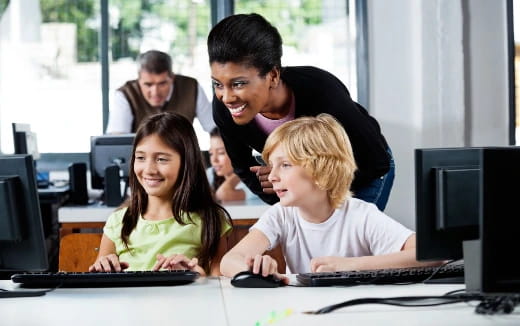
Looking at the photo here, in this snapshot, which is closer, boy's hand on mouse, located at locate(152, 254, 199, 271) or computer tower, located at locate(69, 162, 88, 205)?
boy's hand on mouse, located at locate(152, 254, 199, 271)

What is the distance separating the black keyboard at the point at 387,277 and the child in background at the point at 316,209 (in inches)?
11.3

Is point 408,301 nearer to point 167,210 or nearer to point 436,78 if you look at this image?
point 167,210

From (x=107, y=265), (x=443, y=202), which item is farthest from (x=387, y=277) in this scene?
(x=107, y=265)

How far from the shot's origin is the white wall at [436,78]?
5.16 m

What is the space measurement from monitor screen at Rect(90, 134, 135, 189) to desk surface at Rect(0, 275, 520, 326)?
254 centimetres

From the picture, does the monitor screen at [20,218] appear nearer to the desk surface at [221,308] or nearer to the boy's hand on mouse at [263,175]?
the desk surface at [221,308]

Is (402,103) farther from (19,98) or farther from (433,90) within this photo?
(19,98)

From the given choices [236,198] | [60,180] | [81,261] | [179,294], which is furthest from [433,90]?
[179,294]

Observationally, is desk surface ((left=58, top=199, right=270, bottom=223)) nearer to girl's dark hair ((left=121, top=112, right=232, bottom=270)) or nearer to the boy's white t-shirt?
girl's dark hair ((left=121, top=112, right=232, bottom=270))

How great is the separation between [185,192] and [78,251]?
1.60 ft

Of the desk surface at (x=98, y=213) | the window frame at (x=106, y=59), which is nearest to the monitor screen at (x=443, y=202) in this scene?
the desk surface at (x=98, y=213)

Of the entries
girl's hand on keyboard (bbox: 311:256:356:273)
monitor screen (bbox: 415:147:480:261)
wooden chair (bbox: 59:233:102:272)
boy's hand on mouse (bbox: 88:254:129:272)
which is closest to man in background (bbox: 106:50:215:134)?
wooden chair (bbox: 59:233:102:272)

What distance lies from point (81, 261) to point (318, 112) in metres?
0.95

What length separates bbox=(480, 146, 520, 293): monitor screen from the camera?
1.48 meters
